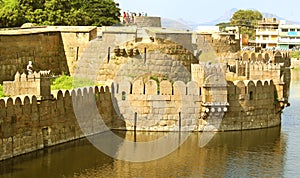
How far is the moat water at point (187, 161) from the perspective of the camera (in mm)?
21047

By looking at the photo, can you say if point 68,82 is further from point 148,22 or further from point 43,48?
point 148,22

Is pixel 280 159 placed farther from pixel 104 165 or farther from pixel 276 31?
pixel 276 31

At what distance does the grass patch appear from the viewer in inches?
1181

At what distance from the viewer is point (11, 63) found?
31.0m

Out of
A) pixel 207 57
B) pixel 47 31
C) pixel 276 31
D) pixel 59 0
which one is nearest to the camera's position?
pixel 47 31

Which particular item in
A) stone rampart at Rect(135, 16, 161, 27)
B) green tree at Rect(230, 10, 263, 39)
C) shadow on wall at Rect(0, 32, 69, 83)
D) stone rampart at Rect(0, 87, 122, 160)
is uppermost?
green tree at Rect(230, 10, 263, 39)

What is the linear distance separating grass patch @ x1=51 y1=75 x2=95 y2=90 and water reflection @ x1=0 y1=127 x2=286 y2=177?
5.25 m

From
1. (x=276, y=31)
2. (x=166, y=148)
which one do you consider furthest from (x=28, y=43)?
(x=276, y=31)

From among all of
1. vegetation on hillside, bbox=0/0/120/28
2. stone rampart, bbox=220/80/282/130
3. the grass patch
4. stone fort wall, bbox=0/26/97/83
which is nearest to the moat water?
stone rampart, bbox=220/80/282/130

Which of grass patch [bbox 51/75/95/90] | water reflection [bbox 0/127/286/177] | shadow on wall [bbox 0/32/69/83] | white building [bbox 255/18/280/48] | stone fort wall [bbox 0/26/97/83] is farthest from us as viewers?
white building [bbox 255/18/280/48]

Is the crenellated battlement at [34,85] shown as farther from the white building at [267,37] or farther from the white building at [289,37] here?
the white building at [289,37]

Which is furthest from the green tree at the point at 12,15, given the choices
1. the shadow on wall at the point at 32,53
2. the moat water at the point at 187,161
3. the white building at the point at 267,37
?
the white building at the point at 267,37

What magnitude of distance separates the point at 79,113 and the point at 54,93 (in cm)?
159

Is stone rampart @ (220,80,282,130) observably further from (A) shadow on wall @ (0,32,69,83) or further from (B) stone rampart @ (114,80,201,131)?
(A) shadow on wall @ (0,32,69,83)
